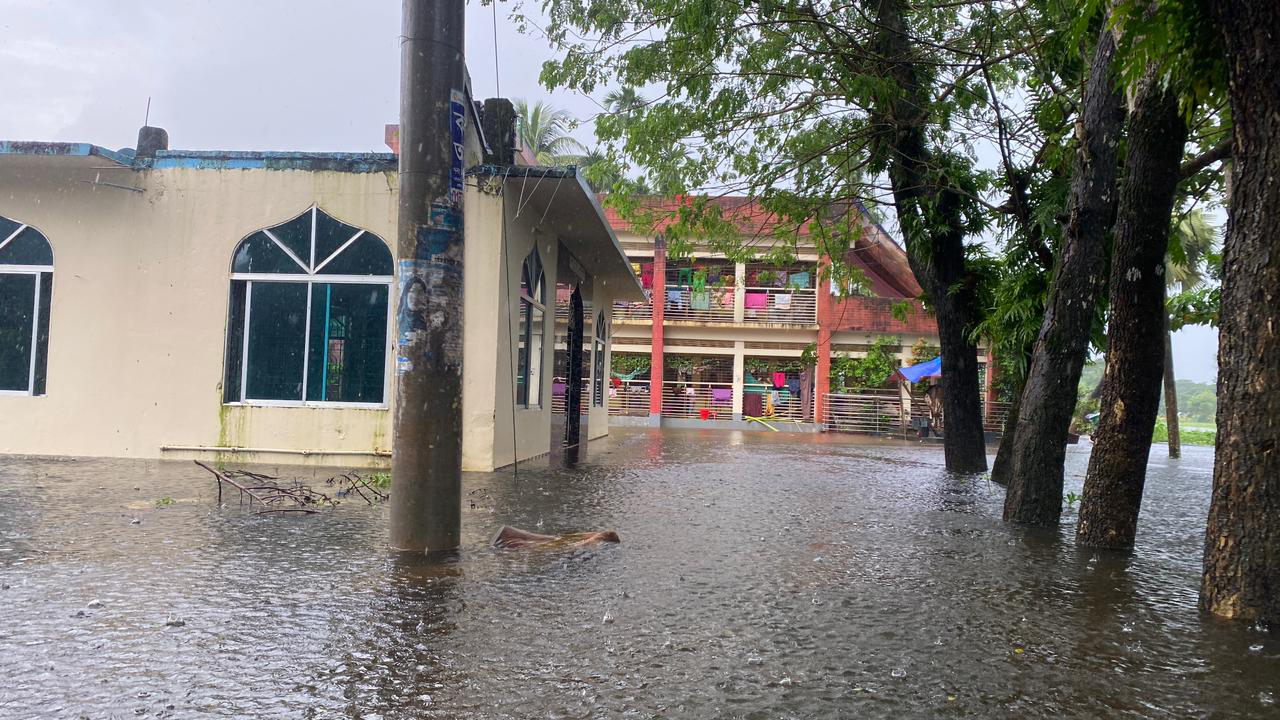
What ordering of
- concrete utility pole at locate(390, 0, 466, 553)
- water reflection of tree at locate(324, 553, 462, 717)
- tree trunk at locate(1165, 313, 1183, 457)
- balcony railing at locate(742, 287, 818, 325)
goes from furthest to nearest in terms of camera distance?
balcony railing at locate(742, 287, 818, 325), tree trunk at locate(1165, 313, 1183, 457), concrete utility pole at locate(390, 0, 466, 553), water reflection of tree at locate(324, 553, 462, 717)

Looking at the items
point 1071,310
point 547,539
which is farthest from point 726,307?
point 547,539

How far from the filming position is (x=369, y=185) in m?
10.8

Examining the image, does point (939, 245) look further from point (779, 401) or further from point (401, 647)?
point (779, 401)

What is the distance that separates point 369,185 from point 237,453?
3.44 metres

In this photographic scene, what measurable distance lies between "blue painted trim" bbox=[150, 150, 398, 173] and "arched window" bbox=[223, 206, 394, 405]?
0.58 meters

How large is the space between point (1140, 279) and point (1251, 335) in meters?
1.79

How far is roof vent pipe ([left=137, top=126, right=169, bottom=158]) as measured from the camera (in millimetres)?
11172

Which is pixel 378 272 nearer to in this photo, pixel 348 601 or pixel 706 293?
pixel 348 601

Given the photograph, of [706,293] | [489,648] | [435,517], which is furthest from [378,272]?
[706,293]

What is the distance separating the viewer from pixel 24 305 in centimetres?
1113

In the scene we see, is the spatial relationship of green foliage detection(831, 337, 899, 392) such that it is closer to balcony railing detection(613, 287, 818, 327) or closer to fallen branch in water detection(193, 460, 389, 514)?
balcony railing detection(613, 287, 818, 327)

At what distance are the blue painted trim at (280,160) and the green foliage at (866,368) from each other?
75.5 ft

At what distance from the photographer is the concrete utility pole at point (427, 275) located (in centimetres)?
520

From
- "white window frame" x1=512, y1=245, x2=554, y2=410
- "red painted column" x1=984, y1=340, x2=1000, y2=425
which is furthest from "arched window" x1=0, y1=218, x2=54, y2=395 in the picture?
"red painted column" x1=984, y1=340, x2=1000, y2=425
